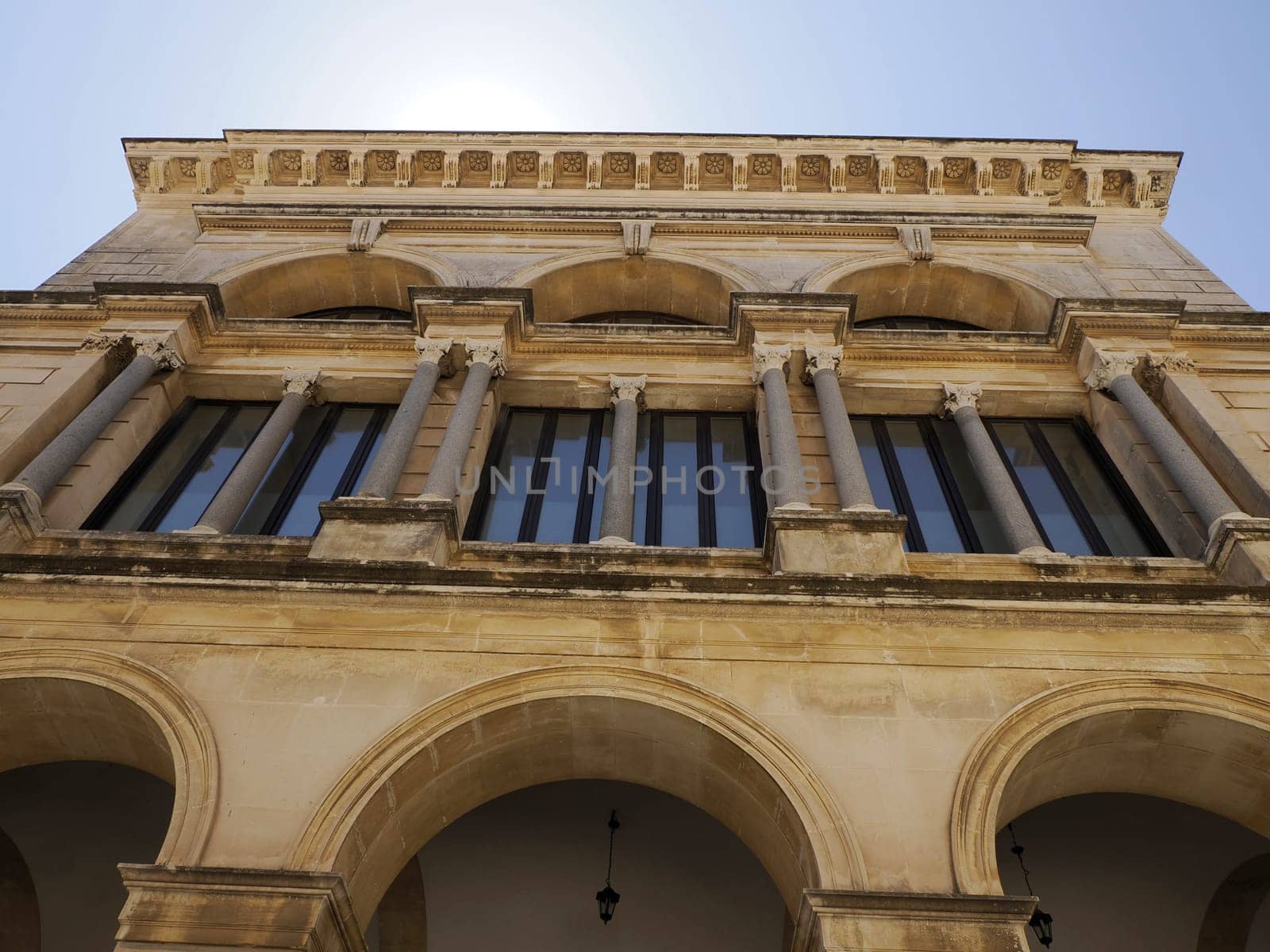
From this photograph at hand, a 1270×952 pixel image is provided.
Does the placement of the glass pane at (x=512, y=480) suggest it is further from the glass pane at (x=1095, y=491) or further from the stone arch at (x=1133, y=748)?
the glass pane at (x=1095, y=491)

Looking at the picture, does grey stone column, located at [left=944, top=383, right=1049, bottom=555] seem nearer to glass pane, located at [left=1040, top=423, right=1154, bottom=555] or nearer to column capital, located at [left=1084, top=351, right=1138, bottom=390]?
glass pane, located at [left=1040, top=423, right=1154, bottom=555]

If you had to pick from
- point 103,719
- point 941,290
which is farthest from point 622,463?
point 941,290

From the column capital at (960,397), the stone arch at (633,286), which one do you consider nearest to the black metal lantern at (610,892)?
the column capital at (960,397)

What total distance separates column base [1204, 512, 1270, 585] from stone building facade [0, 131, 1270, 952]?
0.16 feet

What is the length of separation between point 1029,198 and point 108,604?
16.3 meters

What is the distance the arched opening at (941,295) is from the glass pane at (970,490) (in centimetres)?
331

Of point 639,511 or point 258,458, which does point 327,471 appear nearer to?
point 258,458

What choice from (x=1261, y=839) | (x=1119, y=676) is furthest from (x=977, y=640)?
(x=1261, y=839)

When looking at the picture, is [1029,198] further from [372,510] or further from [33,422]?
[33,422]

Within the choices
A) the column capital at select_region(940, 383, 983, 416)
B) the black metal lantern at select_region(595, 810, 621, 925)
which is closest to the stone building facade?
the column capital at select_region(940, 383, 983, 416)

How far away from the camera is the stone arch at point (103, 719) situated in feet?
23.4

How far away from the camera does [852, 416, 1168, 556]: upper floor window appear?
11.1 meters

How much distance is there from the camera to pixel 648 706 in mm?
7566

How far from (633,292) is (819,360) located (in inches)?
171
